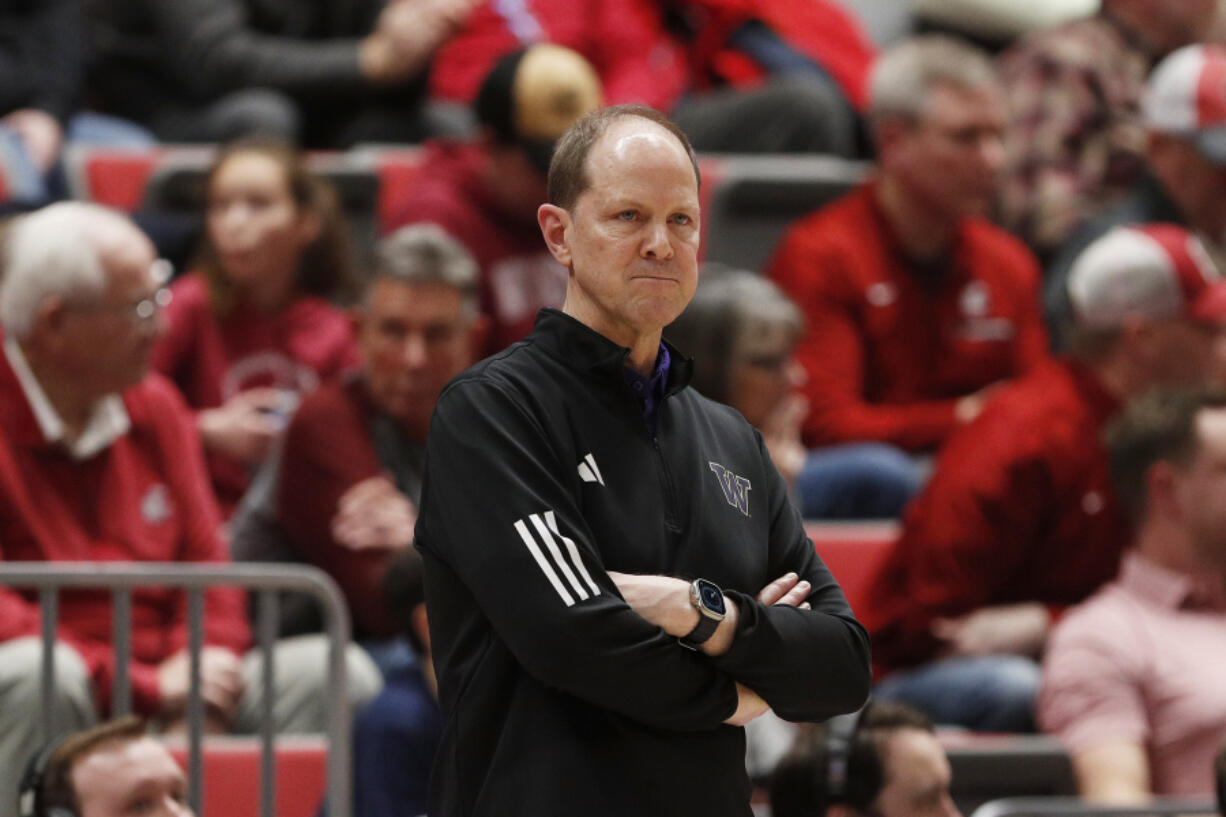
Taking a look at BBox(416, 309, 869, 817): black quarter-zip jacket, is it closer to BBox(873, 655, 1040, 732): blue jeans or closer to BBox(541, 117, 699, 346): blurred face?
BBox(541, 117, 699, 346): blurred face

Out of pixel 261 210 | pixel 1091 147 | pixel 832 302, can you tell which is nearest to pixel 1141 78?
pixel 1091 147

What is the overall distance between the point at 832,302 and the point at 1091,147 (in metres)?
1.20

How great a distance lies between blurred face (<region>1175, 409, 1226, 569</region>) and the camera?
348cm

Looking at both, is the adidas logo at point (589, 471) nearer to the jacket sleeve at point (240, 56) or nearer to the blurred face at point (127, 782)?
the blurred face at point (127, 782)

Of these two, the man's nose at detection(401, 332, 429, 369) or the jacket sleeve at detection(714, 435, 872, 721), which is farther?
the man's nose at detection(401, 332, 429, 369)

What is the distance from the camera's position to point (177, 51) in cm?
553

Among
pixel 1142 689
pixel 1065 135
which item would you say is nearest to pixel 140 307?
pixel 1142 689

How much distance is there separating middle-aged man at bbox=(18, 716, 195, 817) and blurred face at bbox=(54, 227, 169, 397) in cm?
97

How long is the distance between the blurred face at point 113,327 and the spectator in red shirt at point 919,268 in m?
1.79

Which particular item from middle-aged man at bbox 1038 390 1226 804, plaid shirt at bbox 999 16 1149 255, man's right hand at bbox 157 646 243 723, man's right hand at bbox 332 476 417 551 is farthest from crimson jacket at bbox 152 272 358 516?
plaid shirt at bbox 999 16 1149 255

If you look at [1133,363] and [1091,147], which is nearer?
[1133,363]

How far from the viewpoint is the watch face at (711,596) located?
167 cm

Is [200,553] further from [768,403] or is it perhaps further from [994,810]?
[994,810]

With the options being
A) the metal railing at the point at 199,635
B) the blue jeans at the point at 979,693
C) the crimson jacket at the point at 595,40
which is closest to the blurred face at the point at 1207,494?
the blue jeans at the point at 979,693
